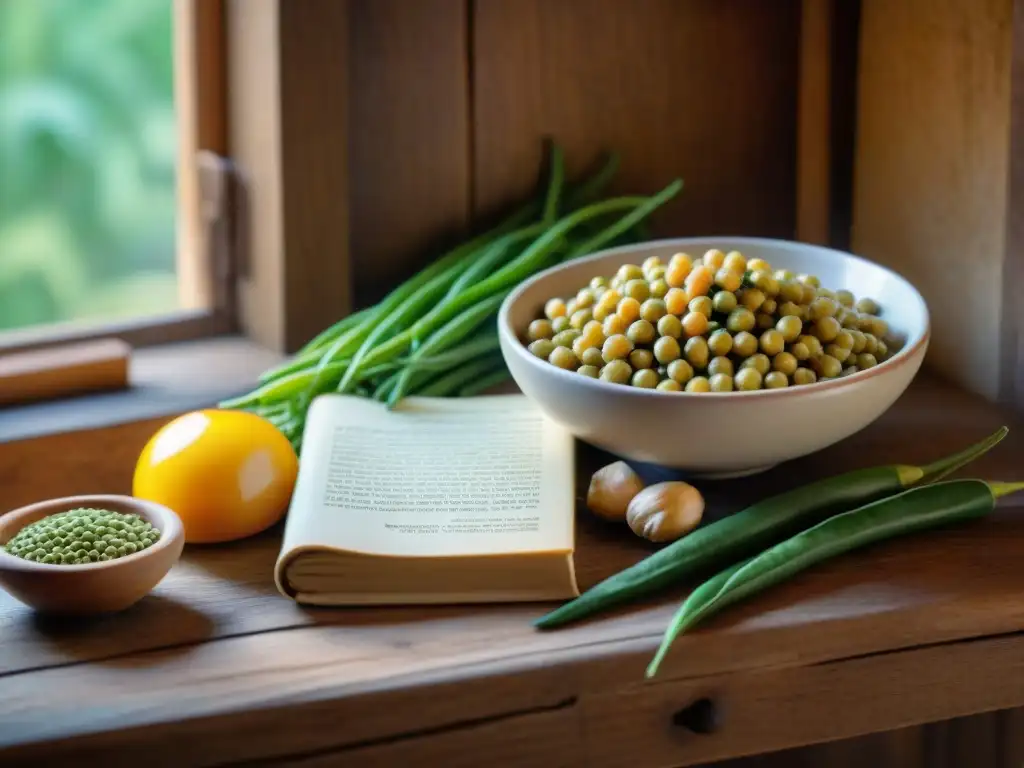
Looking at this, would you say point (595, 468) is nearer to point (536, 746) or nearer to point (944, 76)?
point (536, 746)

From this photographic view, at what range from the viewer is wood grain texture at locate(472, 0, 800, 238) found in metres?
1.32

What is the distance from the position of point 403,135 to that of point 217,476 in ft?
1.52

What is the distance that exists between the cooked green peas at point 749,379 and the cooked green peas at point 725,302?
0.20ft

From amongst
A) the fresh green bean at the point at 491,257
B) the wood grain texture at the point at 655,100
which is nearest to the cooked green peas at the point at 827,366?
the fresh green bean at the point at 491,257

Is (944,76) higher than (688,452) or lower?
higher

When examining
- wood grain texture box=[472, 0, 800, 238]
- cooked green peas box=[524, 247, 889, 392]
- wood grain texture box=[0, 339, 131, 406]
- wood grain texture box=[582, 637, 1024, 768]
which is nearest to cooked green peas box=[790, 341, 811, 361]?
cooked green peas box=[524, 247, 889, 392]

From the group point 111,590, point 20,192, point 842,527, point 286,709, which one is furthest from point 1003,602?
point 20,192

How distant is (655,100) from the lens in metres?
1.38

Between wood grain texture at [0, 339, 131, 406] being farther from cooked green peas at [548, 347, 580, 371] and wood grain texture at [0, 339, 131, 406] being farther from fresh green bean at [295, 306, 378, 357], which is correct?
cooked green peas at [548, 347, 580, 371]

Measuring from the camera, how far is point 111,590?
0.86m

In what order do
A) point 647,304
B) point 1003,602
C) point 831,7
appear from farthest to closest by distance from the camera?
point 831,7 < point 647,304 < point 1003,602

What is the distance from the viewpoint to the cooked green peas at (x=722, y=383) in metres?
0.98

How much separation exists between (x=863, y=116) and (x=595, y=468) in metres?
0.51

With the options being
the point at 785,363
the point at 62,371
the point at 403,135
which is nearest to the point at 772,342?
the point at 785,363
